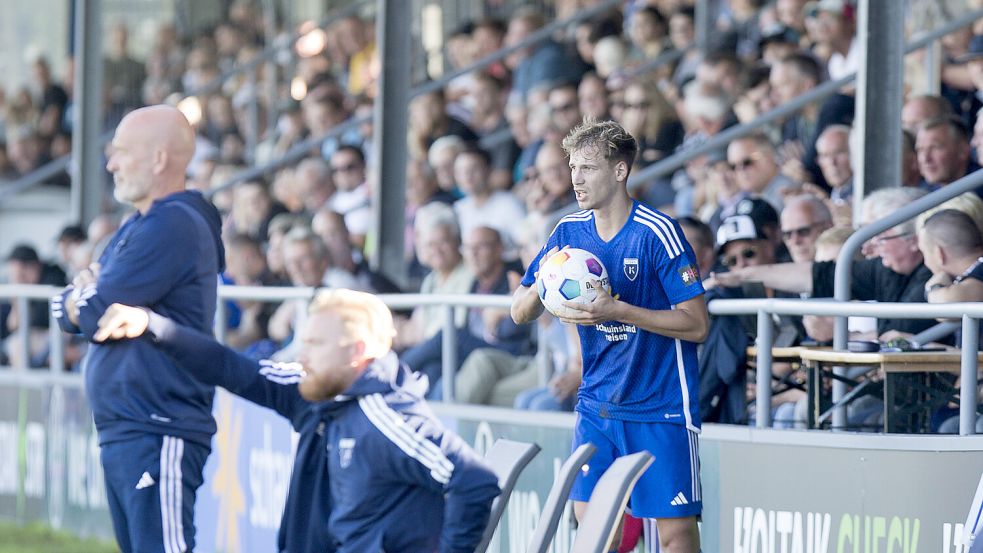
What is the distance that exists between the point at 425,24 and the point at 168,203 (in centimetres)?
1099

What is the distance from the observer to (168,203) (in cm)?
607

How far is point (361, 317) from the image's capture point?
503 centimetres


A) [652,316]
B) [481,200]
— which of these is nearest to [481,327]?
[481,200]

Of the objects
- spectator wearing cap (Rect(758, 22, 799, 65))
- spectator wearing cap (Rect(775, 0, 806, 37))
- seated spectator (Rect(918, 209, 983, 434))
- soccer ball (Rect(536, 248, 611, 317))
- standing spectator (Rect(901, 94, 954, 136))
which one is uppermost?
spectator wearing cap (Rect(775, 0, 806, 37))

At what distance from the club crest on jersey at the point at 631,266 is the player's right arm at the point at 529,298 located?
26 centimetres

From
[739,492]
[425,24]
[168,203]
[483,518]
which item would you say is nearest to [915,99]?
[739,492]

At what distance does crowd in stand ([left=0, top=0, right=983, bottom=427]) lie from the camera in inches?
294

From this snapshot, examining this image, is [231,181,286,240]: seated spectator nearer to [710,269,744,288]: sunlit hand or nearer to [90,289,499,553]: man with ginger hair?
[710,269,744,288]: sunlit hand

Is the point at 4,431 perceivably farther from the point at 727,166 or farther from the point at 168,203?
the point at 168,203

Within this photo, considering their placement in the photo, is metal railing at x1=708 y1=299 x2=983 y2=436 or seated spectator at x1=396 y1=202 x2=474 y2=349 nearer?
metal railing at x1=708 y1=299 x2=983 y2=436

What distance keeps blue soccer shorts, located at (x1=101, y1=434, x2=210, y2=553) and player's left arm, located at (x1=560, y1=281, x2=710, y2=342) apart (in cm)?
142

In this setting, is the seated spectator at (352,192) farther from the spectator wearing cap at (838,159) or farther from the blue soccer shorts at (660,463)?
the blue soccer shorts at (660,463)

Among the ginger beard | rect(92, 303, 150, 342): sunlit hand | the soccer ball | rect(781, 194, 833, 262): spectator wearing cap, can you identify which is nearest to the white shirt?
rect(781, 194, 833, 262): spectator wearing cap

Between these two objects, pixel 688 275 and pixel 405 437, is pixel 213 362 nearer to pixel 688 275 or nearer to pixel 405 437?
pixel 405 437
